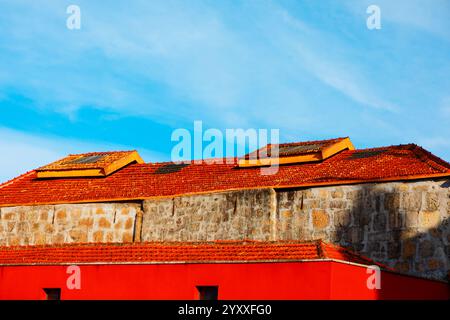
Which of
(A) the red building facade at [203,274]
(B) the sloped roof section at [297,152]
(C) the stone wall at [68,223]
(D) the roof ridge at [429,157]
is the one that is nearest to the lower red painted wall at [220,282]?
(A) the red building facade at [203,274]

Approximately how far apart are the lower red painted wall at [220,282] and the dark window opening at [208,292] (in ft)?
0.51

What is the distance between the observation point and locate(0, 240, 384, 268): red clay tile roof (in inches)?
920

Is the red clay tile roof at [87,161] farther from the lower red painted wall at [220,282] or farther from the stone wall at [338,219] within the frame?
the lower red painted wall at [220,282]

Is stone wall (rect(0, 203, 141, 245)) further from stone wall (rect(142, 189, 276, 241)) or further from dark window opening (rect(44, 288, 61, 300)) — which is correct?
dark window opening (rect(44, 288, 61, 300))

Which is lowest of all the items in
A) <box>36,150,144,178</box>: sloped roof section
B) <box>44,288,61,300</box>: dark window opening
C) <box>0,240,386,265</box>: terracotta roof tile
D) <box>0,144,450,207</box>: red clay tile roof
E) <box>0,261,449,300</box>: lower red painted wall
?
<box>44,288,61,300</box>: dark window opening

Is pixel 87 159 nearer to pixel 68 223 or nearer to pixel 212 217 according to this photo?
pixel 68 223

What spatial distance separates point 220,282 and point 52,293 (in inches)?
202

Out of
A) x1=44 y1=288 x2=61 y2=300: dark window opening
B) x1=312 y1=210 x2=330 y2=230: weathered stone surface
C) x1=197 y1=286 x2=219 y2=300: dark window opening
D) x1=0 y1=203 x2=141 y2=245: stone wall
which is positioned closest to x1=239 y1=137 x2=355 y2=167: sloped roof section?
x1=312 y1=210 x2=330 y2=230: weathered stone surface

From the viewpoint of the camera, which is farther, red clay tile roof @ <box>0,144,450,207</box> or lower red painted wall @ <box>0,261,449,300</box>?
red clay tile roof @ <box>0,144,450,207</box>

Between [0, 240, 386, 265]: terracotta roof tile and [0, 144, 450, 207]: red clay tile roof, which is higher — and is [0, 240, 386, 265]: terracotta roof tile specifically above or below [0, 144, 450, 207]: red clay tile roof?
below

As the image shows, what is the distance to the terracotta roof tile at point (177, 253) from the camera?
23.4 m

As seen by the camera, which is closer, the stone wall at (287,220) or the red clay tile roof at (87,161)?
the stone wall at (287,220)

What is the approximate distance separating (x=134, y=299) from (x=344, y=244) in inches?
348
